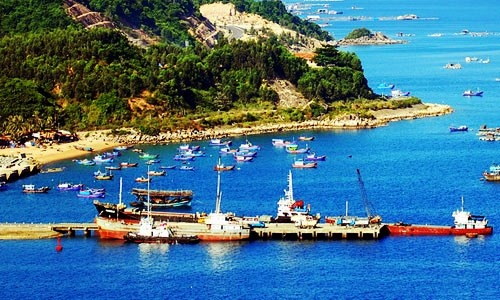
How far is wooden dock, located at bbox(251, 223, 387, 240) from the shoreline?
35.5m

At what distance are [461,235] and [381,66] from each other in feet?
366

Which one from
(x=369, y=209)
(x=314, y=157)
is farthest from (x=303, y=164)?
(x=369, y=209)

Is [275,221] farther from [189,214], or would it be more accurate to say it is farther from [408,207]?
[408,207]

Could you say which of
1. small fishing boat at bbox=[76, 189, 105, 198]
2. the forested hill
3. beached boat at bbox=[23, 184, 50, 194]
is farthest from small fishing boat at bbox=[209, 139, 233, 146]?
beached boat at bbox=[23, 184, 50, 194]

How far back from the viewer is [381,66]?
628ft

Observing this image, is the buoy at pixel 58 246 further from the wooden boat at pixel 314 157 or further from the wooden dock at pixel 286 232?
the wooden boat at pixel 314 157

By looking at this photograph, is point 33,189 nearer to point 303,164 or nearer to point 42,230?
point 42,230

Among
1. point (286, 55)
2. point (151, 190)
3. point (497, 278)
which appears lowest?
point (497, 278)

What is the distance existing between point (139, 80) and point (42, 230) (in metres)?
51.2

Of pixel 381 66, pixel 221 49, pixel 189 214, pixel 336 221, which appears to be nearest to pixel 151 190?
pixel 189 214

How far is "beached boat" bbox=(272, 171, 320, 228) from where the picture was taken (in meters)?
81.6

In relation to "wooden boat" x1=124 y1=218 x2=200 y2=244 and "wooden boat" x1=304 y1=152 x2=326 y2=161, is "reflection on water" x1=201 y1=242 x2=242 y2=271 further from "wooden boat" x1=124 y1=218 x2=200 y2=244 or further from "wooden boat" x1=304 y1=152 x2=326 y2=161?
"wooden boat" x1=304 y1=152 x2=326 y2=161

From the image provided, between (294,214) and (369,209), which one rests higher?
(369,209)

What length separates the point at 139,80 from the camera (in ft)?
435
